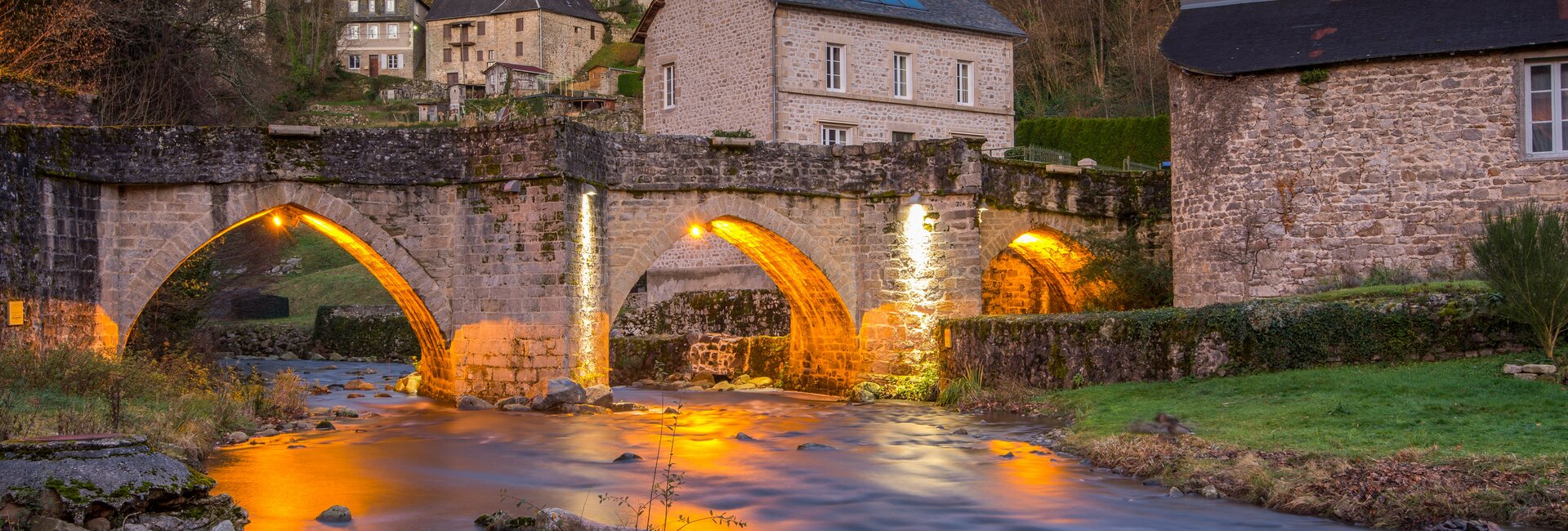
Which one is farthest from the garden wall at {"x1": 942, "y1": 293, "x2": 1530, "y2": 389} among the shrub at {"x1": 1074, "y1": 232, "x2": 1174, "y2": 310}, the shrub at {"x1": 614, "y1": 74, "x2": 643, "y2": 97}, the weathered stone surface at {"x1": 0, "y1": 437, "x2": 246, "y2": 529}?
the shrub at {"x1": 614, "y1": 74, "x2": 643, "y2": 97}

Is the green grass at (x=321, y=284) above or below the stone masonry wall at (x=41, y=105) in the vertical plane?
below

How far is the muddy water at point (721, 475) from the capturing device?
31.3 ft

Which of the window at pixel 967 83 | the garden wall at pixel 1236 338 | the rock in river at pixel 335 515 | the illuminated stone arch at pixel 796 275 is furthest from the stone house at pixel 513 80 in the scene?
the rock in river at pixel 335 515

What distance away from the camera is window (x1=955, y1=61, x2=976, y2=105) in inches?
1260

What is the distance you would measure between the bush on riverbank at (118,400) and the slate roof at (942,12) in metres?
17.2

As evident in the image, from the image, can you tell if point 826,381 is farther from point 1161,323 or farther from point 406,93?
point 406,93

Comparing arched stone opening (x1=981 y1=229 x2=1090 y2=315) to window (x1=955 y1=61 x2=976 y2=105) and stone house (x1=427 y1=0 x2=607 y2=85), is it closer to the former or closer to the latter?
window (x1=955 y1=61 x2=976 y2=105)

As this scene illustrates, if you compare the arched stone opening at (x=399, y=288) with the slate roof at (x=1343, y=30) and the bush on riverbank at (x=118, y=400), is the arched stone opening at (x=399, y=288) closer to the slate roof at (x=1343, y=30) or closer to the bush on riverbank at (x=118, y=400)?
the bush on riverbank at (x=118, y=400)

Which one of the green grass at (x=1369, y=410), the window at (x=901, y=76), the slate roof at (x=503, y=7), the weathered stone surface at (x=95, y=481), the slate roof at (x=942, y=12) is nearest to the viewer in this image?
the weathered stone surface at (x=95, y=481)

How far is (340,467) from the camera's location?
11.9m

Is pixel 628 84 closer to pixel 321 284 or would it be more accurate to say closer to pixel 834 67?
pixel 321 284

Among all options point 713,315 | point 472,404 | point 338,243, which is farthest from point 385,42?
point 472,404

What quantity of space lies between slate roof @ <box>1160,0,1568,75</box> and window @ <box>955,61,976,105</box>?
1177 cm

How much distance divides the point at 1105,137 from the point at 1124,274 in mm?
10683
